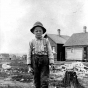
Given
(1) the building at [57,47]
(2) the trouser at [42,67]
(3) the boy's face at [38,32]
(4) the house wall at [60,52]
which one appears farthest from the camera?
(4) the house wall at [60,52]

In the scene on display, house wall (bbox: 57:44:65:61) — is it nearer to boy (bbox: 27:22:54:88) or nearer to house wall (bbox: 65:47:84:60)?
house wall (bbox: 65:47:84:60)

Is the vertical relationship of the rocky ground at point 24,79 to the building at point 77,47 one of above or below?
below

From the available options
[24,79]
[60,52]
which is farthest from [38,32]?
[60,52]

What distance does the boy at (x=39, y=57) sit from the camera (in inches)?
191

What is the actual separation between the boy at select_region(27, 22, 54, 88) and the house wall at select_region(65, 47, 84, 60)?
27599 millimetres

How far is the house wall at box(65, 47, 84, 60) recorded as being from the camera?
32206mm

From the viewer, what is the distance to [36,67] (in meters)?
4.91

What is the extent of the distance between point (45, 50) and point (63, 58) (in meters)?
31.8

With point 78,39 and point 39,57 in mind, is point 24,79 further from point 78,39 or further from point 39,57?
point 78,39

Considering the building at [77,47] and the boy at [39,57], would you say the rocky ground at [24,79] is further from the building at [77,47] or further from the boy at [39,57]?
the building at [77,47]

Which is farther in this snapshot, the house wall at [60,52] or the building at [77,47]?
the house wall at [60,52]

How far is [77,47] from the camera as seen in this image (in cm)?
3294

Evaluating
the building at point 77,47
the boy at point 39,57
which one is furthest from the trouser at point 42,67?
the building at point 77,47

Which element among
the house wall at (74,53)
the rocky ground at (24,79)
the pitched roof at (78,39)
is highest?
the pitched roof at (78,39)
